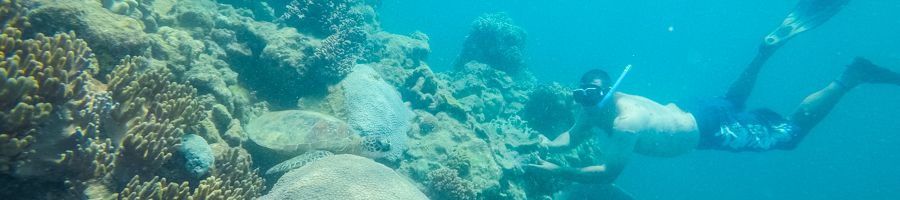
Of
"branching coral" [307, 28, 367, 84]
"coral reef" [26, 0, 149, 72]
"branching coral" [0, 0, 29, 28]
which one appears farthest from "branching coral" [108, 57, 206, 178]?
"branching coral" [307, 28, 367, 84]

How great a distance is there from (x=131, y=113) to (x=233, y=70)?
2.91 metres

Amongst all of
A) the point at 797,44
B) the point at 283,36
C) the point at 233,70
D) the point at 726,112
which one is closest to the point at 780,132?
the point at 726,112

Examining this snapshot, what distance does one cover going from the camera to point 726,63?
10875 cm

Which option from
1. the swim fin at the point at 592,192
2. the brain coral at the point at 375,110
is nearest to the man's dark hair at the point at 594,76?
the brain coral at the point at 375,110

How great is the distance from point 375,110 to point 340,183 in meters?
2.74

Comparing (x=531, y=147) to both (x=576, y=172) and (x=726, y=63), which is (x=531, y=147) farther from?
(x=726, y=63)

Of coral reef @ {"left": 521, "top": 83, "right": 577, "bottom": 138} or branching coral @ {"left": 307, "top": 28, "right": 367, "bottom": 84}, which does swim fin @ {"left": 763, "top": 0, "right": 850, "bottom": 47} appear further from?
branching coral @ {"left": 307, "top": 28, "right": 367, "bottom": 84}

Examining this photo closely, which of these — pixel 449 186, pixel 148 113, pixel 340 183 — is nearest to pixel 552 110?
pixel 449 186

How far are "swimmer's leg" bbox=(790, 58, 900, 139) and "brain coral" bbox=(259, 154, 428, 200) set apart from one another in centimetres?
980

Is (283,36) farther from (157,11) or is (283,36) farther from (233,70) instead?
(157,11)

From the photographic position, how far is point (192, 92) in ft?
13.6

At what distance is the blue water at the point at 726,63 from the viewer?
4709cm

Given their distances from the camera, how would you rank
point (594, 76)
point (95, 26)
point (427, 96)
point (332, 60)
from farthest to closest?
point (427, 96), point (594, 76), point (332, 60), point (95, 26)

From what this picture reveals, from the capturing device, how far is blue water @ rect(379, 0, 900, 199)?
47.1 metres
